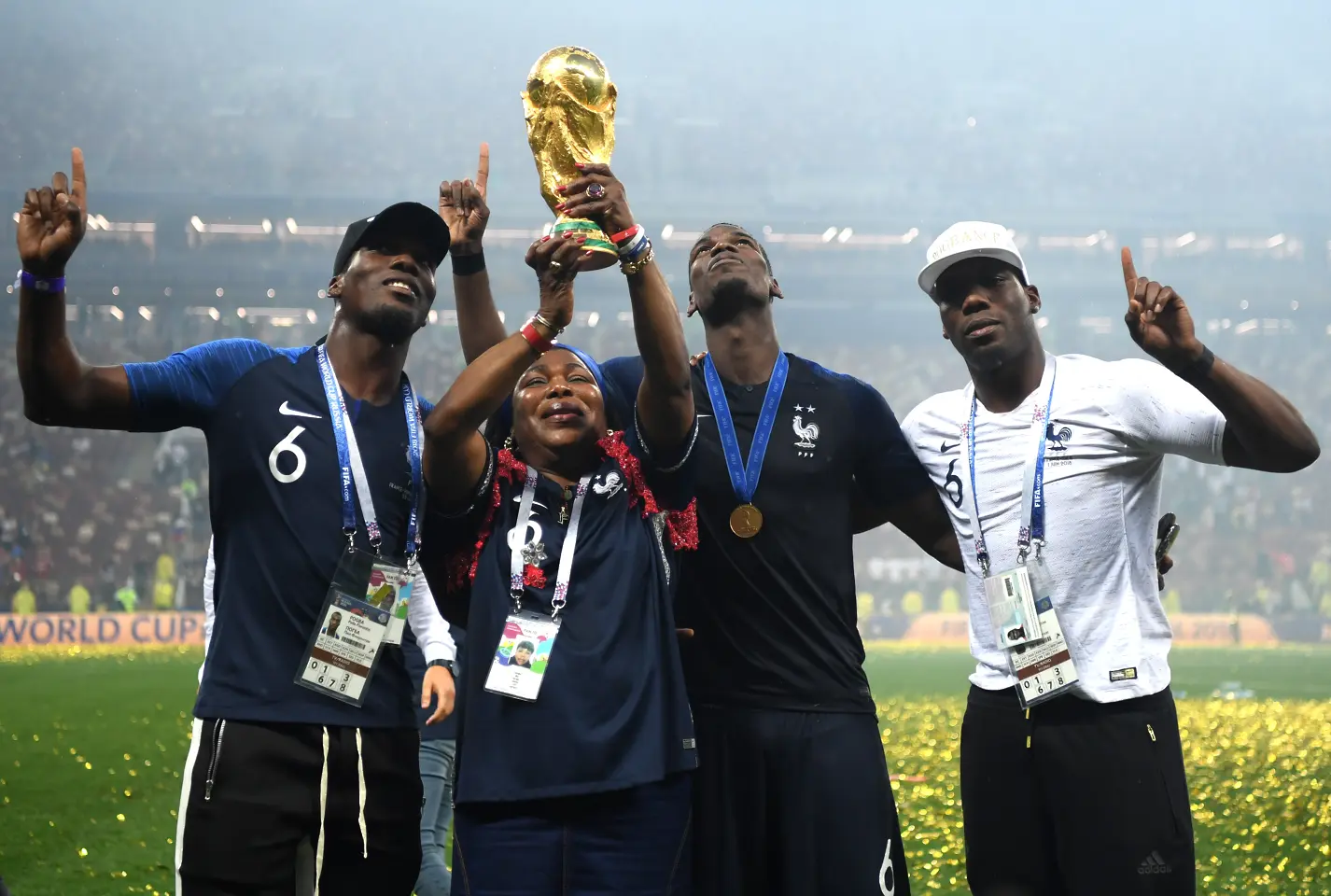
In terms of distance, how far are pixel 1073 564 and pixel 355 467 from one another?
5.36ft

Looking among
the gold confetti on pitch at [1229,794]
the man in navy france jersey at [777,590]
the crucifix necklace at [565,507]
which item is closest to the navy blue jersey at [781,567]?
the man in navy france jersey at [777,590]

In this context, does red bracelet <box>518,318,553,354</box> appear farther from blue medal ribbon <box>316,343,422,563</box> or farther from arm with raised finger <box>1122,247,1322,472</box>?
arm with raised finger <box>1122,247,1322,472</box>

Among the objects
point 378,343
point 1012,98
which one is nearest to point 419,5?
point 1012,98

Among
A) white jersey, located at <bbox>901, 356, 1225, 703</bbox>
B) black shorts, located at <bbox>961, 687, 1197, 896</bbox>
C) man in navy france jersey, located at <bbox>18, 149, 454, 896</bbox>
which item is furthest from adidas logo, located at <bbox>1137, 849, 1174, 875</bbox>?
man in navy france jersey, located at <bbox>18, 149, 454, 896</bbox>

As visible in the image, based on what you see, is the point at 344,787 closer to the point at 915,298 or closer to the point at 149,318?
the point at 149,318

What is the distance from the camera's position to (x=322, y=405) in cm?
268

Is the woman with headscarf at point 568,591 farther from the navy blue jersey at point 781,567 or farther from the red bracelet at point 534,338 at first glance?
the navy blue jersey at point 781,567

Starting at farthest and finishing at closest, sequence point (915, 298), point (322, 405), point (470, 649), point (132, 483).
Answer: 1. point (915, 298)
2. point (132, 483)
3. point (322, 405)
4. point (470, 649)

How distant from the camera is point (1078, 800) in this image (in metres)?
2.73

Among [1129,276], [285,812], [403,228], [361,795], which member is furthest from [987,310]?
[285,812]

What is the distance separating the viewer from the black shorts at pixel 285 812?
95.1 inches

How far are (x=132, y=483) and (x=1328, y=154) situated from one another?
121 ft

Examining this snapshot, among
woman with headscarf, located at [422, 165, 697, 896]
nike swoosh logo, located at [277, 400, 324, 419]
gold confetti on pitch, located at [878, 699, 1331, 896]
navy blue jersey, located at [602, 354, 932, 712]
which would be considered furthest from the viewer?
gold confetti on pitch, located at [878, 699, 1331, 896]

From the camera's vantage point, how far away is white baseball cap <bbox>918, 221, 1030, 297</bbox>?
10.1ft
